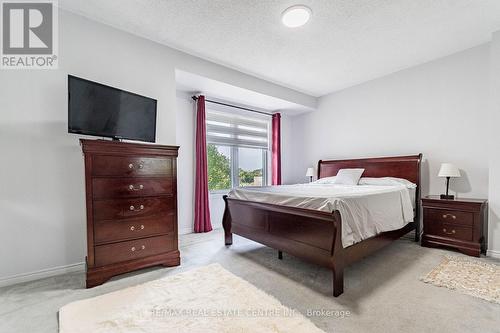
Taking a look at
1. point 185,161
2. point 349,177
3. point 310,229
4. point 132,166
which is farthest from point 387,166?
point 132,166

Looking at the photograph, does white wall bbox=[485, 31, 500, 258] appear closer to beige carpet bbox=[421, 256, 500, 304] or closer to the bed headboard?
beige carpet bbox=[421, 256, 500, 304]

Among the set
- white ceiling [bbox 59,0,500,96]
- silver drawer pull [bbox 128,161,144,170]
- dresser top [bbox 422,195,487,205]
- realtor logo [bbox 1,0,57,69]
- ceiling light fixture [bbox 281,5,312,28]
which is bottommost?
dresser top [bbox 422,195,487,205]

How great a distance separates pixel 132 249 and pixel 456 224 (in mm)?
4010

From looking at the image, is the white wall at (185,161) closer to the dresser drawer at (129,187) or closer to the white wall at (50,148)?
the white wall at (50,148)

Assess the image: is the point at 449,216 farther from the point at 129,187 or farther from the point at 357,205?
the point at 129,187

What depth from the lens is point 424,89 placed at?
144 inches

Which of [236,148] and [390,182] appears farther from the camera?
[236,148]

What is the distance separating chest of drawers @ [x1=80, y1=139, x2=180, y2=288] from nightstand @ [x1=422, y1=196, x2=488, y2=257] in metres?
3.45

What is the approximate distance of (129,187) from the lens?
2.33m

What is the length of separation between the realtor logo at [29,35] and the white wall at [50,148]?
79 millimetres

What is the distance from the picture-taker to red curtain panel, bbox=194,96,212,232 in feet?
13.2

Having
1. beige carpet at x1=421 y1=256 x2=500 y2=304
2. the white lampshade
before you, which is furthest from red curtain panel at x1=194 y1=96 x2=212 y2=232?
the white lampshade

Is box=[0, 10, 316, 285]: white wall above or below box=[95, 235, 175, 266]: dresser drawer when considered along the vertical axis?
above

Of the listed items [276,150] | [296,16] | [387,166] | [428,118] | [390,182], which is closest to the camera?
[296,16]
